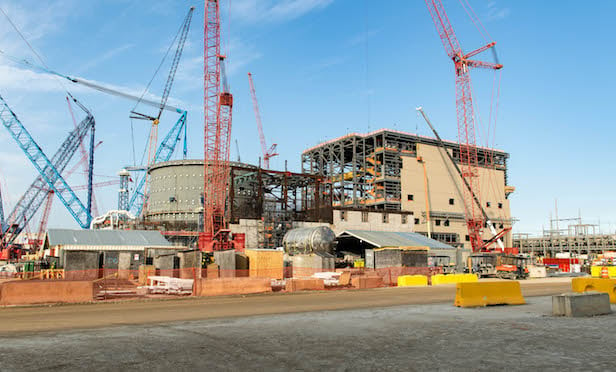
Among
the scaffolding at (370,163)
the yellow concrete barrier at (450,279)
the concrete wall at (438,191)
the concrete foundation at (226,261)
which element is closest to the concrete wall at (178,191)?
the scaffolding at (370,163)

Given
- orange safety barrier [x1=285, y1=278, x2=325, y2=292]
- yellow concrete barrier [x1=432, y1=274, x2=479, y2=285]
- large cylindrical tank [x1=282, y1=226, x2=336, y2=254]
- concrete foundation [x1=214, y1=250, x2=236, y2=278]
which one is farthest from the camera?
large cylindrical tank [x1=282, y1=226, x2=336, y2=254]

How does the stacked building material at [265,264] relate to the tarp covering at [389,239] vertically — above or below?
below

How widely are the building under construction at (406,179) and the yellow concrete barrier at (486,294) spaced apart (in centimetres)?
8815

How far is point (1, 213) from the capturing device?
13275cm

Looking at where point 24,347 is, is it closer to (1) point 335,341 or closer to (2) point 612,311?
(1) point 335,341

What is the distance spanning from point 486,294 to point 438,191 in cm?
10276

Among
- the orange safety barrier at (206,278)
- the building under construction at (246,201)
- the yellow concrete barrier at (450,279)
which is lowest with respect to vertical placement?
the yellow concrete barrier at (450,279)

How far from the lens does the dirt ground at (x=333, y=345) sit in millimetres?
9250

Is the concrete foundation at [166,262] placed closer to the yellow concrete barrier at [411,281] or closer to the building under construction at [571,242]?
the yellow concrete barrier at [411,281]

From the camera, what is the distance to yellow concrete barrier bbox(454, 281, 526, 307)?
65.5ft

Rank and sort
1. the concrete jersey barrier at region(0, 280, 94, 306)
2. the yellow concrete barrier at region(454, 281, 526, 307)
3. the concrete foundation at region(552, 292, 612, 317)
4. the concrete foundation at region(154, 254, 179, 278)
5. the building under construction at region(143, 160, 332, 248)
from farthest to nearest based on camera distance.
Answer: the building under construction at region(143, 160, 332, 248), the concrete foundation at region(154, 254, 179, 278), the concrete jersey barrier at region(0, 280, 94, 306), the yellow concrete barrier at region(454, 281, 526, 307), the concrete foundation at region(552, 292, 612, 317)

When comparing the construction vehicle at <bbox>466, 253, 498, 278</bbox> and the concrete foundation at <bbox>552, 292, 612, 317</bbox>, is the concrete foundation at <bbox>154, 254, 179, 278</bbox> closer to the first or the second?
the construction vehicle at <bbox>466, 253, 498, 278</bbox>

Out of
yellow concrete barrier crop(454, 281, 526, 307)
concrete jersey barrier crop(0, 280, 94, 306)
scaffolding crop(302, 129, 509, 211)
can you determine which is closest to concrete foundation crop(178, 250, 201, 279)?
concrete jersey barrier crop(0, 280, 94, 306)

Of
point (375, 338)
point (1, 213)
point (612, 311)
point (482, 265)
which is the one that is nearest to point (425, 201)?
point (482, 265)
